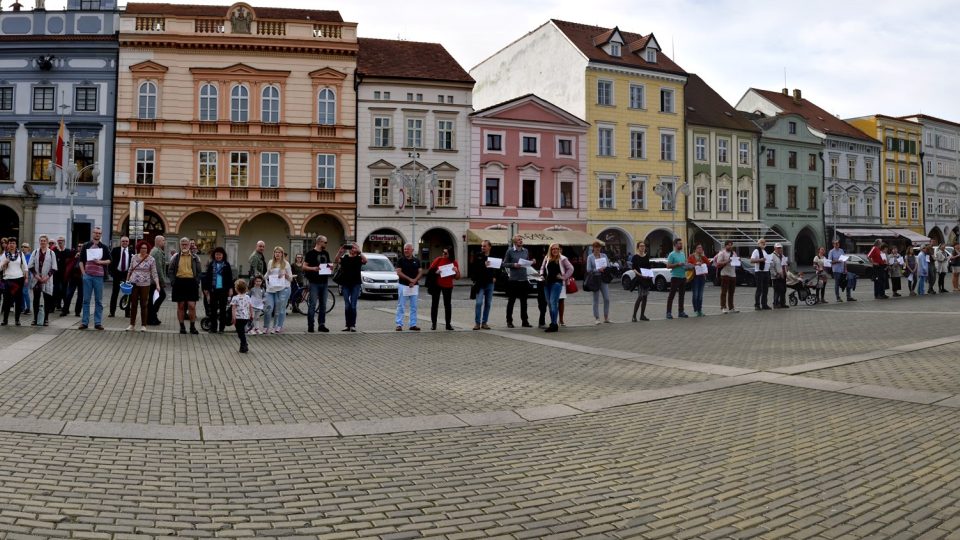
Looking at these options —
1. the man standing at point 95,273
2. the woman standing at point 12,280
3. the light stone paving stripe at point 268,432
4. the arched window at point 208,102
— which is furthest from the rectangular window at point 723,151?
the light stone paving stripe at point 268,432

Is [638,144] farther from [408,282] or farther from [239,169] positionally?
[408,282]

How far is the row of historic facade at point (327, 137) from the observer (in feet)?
124

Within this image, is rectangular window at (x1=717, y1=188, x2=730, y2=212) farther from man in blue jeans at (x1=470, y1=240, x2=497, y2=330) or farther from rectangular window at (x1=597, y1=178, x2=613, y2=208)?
man in blue jeans at (x1=470, y1=240, x2=497, y2=330)

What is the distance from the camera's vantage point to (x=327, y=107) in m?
39.9

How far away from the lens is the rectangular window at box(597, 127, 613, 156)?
4669 centimetres

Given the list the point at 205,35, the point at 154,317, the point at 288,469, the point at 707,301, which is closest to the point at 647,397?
the point at 288,469

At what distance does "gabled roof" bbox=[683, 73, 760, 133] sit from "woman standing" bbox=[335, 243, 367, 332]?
130 feet

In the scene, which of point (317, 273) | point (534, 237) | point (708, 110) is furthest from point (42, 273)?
point (708, 110)

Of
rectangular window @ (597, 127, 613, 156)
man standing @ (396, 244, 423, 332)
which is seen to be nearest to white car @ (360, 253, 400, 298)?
man standing @ (396, 244, 423, 332)

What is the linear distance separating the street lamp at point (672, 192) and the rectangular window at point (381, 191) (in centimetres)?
1689

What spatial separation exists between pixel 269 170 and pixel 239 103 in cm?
389

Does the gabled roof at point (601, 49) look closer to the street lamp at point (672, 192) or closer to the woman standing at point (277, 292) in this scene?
the street lamp at point (672, 192)

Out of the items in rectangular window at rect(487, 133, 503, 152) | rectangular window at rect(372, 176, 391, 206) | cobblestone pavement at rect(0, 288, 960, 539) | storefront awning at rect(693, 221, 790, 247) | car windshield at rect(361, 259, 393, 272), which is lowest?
cobblestone pavement at rect(0, 288, 960, 539)

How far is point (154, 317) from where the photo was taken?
15.2m
